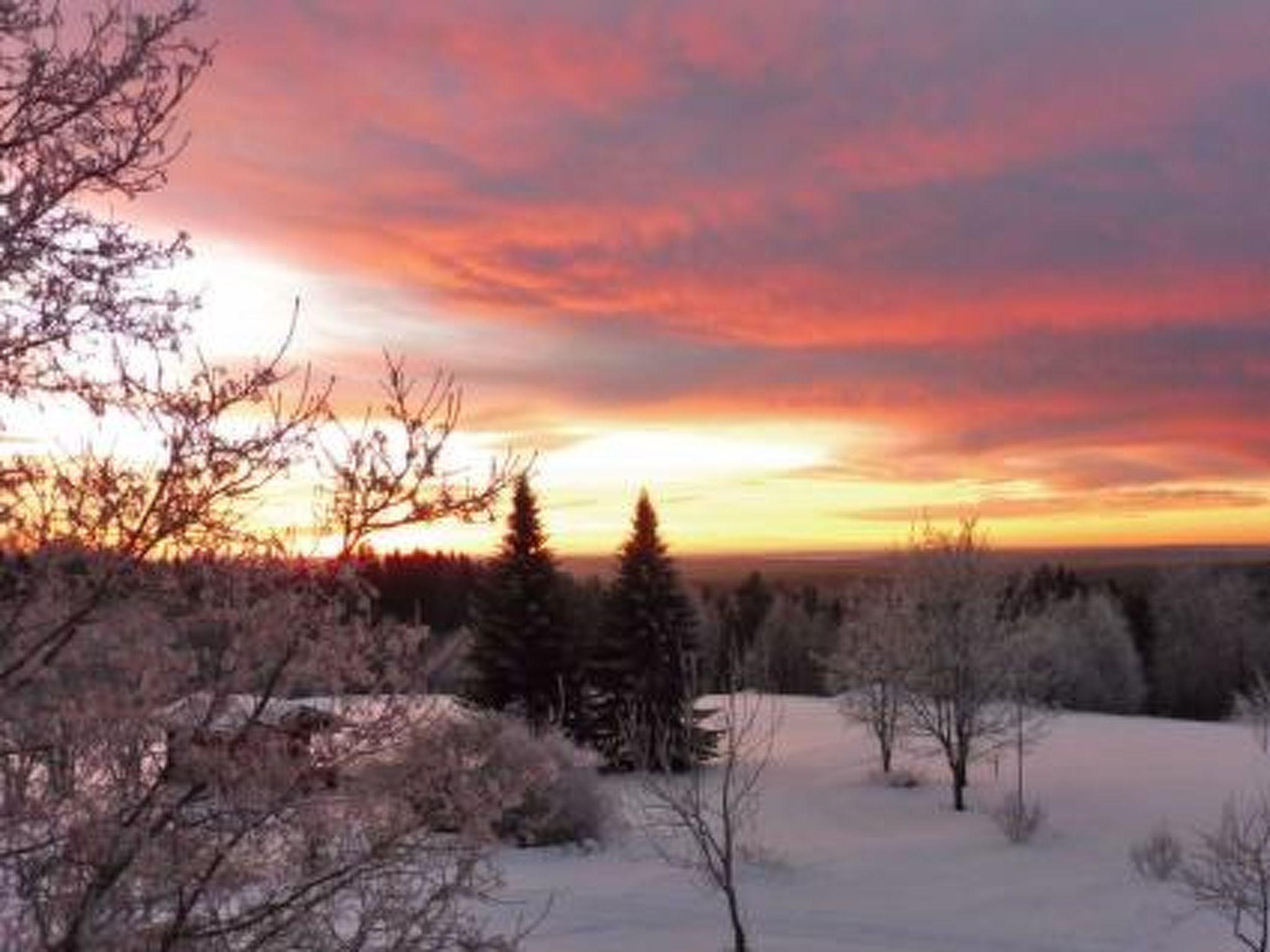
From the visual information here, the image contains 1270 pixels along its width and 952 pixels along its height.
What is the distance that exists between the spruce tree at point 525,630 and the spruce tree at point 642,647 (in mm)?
1279

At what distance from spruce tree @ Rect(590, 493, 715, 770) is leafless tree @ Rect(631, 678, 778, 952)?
1.56 meters

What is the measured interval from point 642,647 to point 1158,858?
15.3 metres

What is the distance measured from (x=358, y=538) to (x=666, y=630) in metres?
34.3

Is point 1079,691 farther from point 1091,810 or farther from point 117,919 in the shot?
point 117,919

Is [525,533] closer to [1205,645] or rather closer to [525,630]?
[525,630]

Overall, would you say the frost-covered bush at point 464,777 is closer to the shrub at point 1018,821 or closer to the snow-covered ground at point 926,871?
the snow-covered ground at point 926,871

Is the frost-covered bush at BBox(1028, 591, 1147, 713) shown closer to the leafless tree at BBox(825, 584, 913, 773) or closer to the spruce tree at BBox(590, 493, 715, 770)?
the leafless tree at BBox(825, 584, 913, 773)

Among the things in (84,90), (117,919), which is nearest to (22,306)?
(84,90)

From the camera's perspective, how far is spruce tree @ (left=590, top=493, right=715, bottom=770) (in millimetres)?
38375

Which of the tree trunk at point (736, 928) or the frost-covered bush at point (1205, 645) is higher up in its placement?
the frost-covered bush at point (1205, 645)

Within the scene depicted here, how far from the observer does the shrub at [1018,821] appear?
102 feet

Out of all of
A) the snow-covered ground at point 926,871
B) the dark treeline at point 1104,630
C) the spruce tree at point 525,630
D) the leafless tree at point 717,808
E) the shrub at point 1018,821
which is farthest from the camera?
the dark treeline at point 1104,630

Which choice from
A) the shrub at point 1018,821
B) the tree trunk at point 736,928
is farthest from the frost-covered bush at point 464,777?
the shrub at point 1018,821

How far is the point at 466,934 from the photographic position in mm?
5840
